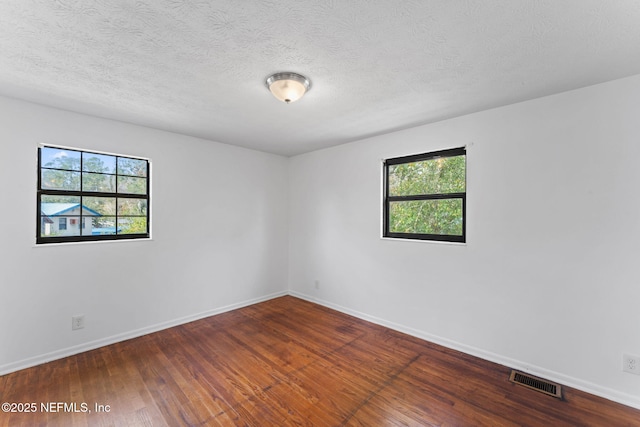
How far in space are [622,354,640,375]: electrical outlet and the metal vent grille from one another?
0.47m

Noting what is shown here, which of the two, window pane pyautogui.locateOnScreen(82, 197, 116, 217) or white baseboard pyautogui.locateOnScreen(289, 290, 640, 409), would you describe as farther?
window pane pyautogui.locateOnScreen(82, 197, 116, 217)

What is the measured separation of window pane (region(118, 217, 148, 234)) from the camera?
3.11 m

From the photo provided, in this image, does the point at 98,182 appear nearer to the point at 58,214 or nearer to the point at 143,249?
the point at 58,214

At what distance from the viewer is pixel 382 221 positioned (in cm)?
354

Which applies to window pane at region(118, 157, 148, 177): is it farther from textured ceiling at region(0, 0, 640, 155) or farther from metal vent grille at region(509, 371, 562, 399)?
metal vent grille at region(509, 371, 562, 399)

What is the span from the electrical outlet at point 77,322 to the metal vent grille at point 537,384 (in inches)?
163

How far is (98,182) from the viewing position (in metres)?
2.94

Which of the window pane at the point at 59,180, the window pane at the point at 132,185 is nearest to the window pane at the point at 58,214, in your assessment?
the window pane at the point at 59,180

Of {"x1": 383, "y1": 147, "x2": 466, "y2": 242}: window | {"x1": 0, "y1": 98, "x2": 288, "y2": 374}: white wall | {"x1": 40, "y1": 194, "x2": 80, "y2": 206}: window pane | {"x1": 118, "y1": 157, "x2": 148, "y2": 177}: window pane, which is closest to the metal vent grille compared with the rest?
{"x1": 383, "y1": 147, "x2": 466, "y2": 242}: window

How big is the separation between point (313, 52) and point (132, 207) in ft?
9.20

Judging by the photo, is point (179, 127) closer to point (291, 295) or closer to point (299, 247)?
point (299, 247)

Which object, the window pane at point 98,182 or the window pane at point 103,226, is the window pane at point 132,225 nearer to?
the window pane at point 103,226

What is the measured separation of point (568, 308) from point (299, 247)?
136 inches

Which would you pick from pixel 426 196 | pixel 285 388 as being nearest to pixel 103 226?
pixel 285 388
